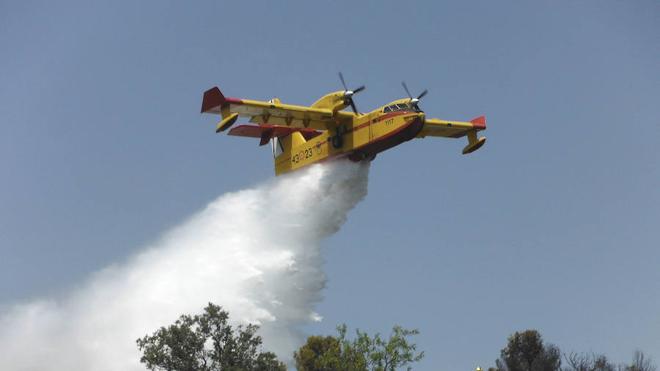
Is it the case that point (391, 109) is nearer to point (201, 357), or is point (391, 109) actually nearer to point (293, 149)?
point (293, 149)

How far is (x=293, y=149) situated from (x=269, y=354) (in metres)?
10.7

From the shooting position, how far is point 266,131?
50344 millimetres

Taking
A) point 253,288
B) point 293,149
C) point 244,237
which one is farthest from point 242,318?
point 293,149

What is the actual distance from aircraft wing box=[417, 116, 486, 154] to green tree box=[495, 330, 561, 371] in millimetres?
14977

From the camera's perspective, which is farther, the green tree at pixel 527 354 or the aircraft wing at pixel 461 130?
the green tree at pixel 527 354

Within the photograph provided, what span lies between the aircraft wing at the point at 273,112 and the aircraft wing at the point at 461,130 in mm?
6028

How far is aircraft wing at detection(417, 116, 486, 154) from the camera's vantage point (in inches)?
1975

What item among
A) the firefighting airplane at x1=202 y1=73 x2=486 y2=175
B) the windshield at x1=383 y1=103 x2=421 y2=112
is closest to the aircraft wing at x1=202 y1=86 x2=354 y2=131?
the firefighting airplane at x1=202 y1=73 x2=486 y2=175

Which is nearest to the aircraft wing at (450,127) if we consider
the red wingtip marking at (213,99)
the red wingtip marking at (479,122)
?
the red wingtip marking at (479,122)

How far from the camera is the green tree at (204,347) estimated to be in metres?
41.9

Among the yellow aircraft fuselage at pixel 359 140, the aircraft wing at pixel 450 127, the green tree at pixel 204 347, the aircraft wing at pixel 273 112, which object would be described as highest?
the aircraft wing at pixel 450 127

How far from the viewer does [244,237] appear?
1925 inches

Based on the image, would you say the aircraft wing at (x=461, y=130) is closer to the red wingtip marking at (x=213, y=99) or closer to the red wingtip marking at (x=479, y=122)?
the red wingtip marking at (x=479, y=122)

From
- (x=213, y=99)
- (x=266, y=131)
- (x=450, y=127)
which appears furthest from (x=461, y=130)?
(x=213, y=99)
